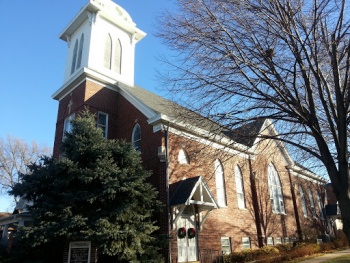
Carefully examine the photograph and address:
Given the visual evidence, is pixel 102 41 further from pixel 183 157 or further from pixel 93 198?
pixel 93 198

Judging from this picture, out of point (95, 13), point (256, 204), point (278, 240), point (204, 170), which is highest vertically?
point (95, 13)

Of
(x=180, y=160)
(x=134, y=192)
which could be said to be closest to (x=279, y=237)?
(x=180, y=160)

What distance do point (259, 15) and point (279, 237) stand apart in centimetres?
1679

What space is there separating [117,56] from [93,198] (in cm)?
1218

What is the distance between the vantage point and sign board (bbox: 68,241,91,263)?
37.7ft

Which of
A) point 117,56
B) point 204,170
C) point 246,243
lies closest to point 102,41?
point 117,56

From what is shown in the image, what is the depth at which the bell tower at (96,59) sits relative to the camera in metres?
17.8

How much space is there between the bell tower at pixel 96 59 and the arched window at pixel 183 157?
438cm

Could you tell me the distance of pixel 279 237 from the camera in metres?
21.1

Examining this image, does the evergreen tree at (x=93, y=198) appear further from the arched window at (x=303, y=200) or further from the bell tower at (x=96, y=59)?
the arched window at (x=303, y=200)

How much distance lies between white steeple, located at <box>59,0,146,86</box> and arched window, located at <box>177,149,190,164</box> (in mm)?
6520

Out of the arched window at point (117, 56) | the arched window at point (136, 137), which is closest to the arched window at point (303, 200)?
the arched window at point (136, 137)

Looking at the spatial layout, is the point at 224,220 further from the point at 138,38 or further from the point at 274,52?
the point at 138,38

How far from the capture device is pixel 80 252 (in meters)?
11.6
